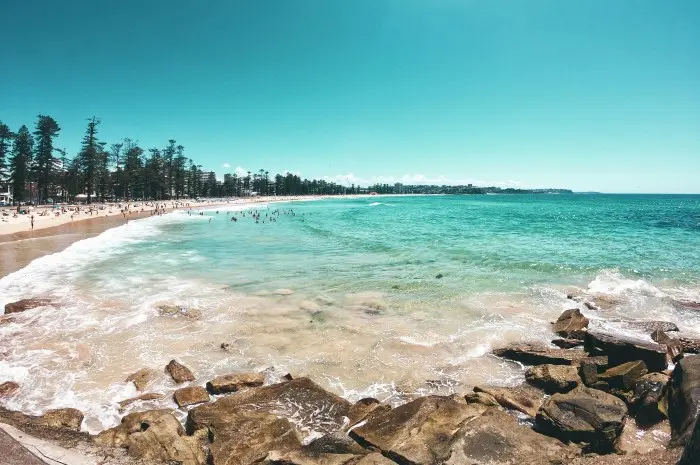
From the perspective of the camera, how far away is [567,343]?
10953mm

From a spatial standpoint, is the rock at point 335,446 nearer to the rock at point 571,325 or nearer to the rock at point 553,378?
the rock at point 553,378

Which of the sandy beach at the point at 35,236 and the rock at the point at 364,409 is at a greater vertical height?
the sandy beach at the point at 35,236

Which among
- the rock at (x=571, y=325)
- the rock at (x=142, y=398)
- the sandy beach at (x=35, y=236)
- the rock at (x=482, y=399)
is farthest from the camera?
the sandy beach at (x=35, y=236)

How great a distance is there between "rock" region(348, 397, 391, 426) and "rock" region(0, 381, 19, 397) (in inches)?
308

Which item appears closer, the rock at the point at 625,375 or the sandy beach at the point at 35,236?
the rock at the point at 625,375

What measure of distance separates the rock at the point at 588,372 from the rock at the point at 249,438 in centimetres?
683

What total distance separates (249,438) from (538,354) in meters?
8.07

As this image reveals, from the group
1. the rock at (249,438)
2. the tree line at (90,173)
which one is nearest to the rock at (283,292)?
the rock at (249,438)

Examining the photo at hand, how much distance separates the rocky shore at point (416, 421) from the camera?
5695 millimetres

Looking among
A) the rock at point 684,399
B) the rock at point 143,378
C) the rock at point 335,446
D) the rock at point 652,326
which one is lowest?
the rock at point 143,378

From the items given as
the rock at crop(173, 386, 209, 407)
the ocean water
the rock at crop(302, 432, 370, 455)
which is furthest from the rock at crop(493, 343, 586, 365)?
the rock at crop(173, 386, 209, 407)

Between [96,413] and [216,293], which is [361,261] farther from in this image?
[96,413]

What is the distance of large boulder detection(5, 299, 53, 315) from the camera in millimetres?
13164

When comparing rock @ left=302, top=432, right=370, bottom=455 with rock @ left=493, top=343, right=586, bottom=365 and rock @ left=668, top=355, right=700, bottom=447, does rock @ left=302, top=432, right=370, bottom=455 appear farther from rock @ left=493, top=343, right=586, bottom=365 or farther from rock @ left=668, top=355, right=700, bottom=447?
rock @ left=493, top=343, right=586, bottom=365
